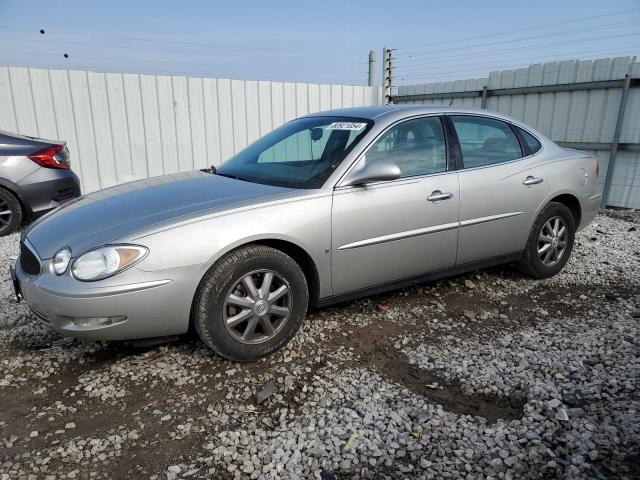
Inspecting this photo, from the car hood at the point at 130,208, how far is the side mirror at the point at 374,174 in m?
0.46

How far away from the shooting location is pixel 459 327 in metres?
3.57

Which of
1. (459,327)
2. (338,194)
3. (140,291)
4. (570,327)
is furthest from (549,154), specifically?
(140,291)

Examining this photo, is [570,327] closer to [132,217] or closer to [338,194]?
[338,194]

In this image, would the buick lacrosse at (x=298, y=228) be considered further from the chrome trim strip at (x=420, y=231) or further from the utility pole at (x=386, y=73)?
the utility pole at (x=386, y=73)

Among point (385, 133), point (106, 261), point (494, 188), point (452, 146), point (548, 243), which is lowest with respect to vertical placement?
point (548, 243)

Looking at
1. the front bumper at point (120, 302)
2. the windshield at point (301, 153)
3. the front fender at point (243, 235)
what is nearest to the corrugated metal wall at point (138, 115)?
the windshield at point (301, 153)

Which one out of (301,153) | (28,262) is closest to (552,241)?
(301,153)

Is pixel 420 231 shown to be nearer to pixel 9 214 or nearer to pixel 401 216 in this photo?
pixel 401 216

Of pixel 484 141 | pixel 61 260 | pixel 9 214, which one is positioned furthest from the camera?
pixel 9 214

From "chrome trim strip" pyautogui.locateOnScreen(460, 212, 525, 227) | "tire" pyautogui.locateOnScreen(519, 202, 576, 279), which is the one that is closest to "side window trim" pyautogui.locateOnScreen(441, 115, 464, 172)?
"chrome trim strip" pyautogui.locateOnScreen(460, 212, 525, 227)

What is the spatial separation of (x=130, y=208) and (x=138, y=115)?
5760 millimetres

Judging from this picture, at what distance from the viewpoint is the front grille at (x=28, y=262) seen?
2.78 m

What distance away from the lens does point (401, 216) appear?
338 cm

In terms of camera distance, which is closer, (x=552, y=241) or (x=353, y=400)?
(x=353, y=400)
